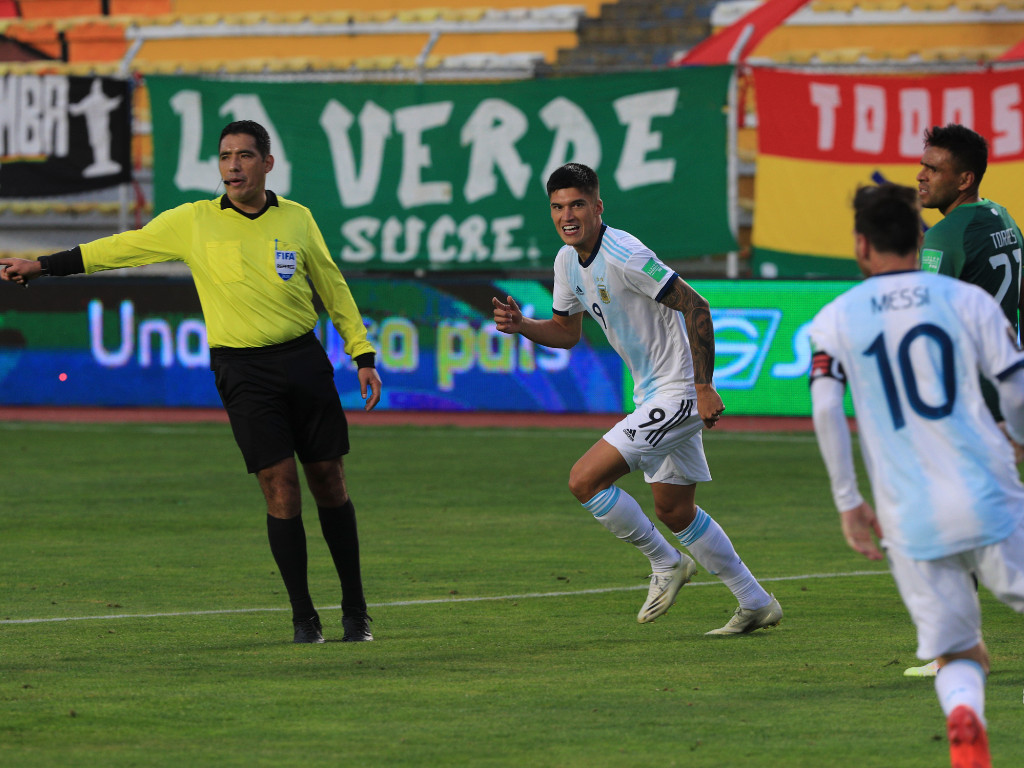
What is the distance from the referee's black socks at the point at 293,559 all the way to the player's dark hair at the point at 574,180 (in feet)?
5.90

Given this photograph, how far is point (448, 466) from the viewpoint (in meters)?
15.1

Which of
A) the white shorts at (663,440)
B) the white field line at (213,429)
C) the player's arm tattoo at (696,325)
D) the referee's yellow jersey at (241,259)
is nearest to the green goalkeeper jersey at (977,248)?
the player's arm tattoo at (696,325)

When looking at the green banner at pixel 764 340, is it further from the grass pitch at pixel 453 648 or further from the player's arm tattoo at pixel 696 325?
the player's arm tattoo at pixel 696 325

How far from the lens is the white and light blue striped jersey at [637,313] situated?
7488 mm

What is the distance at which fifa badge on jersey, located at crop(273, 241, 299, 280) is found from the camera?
23.8ft

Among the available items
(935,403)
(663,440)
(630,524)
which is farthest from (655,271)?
(935,403)

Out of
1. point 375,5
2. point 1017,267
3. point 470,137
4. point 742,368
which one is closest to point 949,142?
point 1017,267

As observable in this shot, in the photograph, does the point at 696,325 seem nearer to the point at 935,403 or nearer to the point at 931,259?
the point at 931,259

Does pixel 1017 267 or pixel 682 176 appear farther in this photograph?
pixel 682 176

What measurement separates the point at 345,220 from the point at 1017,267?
14000 millimetres

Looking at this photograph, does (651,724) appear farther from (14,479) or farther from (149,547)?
(14,479)

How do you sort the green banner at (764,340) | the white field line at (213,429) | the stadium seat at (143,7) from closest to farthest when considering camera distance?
the white field line at (213,429) → the green banner at (764,340) → the stadium seat at (143,7)

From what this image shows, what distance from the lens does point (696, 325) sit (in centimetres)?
736

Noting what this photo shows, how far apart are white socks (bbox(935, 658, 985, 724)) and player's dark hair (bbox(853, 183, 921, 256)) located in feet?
3.63
